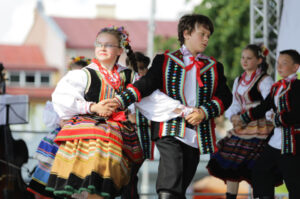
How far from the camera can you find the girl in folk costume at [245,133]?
598 cm

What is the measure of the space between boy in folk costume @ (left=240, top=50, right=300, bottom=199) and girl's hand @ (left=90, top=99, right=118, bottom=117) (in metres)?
1.66

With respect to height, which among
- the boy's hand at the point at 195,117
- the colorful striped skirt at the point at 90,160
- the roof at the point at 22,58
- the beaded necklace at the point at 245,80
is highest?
the beaded necklace at the point at 245,80

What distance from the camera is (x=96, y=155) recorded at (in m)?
4.16

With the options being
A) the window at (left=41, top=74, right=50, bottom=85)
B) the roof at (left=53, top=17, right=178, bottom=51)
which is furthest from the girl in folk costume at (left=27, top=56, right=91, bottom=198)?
the window at (left=41, top=74, right=50, bottom=85)

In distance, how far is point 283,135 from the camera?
523 cm

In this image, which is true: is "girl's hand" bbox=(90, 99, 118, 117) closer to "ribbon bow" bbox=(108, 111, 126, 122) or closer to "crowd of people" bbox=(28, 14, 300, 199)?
"crowd of people" bbox=(28, 14, 300, 199)

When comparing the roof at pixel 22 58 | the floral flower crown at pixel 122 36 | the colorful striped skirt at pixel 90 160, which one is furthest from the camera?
the roof at pixel 22 58

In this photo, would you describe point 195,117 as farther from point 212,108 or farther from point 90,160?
point 90,160

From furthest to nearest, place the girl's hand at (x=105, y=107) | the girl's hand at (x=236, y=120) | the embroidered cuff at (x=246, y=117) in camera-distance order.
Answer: the girl's hand at (x=236, y=120) → the embroidered cuff at (x=246, y=117) → the girl's hand at (x=105, y=107)

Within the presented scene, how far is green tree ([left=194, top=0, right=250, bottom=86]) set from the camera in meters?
18.8

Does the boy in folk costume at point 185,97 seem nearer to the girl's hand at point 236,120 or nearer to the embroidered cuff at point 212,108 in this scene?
the embroidered cuff at point 212,108

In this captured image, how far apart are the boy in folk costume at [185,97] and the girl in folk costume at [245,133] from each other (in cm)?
153

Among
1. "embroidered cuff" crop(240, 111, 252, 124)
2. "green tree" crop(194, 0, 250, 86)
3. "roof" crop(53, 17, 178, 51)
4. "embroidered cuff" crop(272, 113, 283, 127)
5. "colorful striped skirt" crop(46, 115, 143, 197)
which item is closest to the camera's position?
"colorful striped skirt" crop(46, 115, 143, 197)

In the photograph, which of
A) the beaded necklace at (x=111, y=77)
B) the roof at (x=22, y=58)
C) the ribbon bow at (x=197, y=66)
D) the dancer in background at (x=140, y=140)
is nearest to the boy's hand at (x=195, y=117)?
the ribbon bow at (x=197, y=66)
